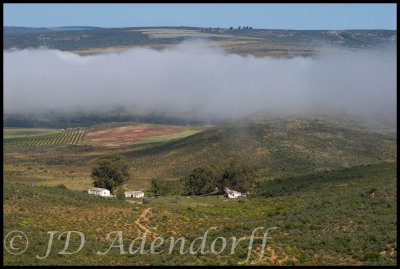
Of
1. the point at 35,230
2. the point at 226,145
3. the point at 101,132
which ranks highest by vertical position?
the point at 35,230

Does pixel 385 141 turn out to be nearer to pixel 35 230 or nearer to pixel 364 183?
pixel 364 183

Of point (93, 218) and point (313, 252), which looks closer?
point (313, 252)

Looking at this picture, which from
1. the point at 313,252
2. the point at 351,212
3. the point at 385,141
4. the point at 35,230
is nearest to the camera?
the point at 313,252

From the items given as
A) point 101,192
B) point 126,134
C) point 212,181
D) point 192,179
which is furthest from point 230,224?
point 126,134

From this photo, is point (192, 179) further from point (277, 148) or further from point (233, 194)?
point (277, 148)

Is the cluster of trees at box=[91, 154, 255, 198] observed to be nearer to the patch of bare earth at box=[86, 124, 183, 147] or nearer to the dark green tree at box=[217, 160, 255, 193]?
the dark green tree at box=[217, 160, 255, 193]

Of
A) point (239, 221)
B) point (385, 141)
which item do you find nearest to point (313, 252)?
point (239, 221)

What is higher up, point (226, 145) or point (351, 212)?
point (351, 212)

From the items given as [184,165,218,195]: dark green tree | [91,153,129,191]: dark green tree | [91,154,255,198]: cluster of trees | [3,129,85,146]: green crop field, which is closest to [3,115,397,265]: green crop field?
[91,154,255,198]: cluster of trees
